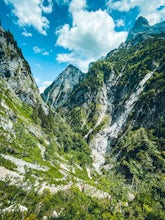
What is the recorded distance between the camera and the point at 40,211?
53031 mm

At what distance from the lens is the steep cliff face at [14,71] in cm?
15038

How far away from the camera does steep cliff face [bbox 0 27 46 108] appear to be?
15038cm

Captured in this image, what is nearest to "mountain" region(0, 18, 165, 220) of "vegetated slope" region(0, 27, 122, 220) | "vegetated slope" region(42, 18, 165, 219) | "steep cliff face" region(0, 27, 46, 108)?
"vegetated slope" region(42, 18, 165, 219)

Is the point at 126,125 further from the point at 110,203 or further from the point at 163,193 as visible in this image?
the point at 110,203

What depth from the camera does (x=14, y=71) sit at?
156375 millimetres

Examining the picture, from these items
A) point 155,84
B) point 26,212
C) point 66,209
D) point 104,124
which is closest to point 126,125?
point 104,124

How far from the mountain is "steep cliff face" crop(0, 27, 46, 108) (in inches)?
34.5

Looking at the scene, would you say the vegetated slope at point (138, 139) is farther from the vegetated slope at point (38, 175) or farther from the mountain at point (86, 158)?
the vegetated slope at point (38, 175)

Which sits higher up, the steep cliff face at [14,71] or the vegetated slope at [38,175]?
the steep cliff face at [14,71]

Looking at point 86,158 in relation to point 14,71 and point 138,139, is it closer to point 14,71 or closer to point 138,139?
point 138,139

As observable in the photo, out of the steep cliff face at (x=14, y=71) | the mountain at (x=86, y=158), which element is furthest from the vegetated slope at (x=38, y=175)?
the steep cliff face at (x=14, y=71)

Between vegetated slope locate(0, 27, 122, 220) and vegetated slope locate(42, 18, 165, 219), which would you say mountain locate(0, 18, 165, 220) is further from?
vegetated slope locate(0, 27, 122, 220)

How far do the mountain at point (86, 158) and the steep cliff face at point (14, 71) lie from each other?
2.87ft

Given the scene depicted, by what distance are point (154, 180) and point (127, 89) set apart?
122387 millimetres
